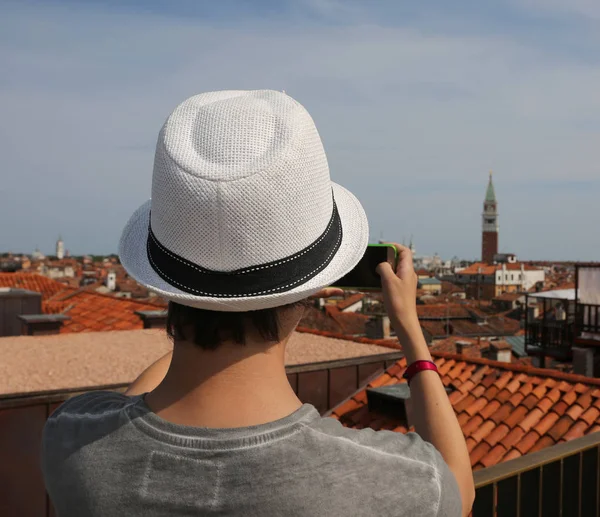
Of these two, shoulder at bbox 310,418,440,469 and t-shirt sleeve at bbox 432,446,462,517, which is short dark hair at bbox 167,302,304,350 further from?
t-shirt sleeve at bbox 432,446,462,517

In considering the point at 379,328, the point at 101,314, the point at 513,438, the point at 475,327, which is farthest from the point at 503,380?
the point at 475,327

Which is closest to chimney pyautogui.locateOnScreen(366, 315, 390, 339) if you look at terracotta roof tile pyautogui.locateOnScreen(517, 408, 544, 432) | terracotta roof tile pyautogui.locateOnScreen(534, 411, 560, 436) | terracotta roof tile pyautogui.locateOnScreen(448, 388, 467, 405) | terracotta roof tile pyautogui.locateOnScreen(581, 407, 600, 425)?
terracotta roof tile pyautogui.locateOnScreen(448, 388, 467, 405)

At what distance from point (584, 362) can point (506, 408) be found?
12.5 metres

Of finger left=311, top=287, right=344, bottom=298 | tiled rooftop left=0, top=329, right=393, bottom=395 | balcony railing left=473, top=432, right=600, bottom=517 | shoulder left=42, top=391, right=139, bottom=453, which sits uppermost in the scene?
finger left=311, top=287, right=344, bottom=298

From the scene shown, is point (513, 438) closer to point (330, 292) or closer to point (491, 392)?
point (491, 392)

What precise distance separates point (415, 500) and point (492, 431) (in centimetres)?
815

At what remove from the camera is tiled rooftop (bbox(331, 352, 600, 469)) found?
8.38 metres

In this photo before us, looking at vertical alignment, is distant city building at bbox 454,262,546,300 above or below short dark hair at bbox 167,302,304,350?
below

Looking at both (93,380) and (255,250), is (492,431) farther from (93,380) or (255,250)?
(255,250)

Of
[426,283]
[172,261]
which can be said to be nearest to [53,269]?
[426,283]

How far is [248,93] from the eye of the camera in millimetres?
1413

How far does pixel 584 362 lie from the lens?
66.7 ft

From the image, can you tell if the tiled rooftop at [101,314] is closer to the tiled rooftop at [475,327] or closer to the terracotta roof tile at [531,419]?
the terracotta roof tile at [531,419]

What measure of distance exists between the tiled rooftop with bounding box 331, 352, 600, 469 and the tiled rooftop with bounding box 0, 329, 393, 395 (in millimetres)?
947
